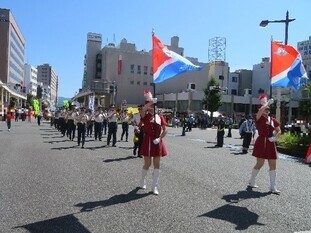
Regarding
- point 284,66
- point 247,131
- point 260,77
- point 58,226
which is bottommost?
point 58,226

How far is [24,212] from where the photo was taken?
6.25 metres

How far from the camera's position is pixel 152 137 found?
8.23 m

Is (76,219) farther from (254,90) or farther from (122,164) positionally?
(254,90)

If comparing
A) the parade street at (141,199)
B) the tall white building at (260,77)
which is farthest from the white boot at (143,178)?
the tall white building at (260,77)

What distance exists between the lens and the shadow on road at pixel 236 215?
603 cm

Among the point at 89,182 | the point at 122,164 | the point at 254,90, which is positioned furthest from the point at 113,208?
the point at 254,90

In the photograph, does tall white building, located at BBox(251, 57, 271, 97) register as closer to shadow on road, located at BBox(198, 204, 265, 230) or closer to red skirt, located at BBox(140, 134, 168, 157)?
red skirt, located at BBox(140, 134, 168, 157)

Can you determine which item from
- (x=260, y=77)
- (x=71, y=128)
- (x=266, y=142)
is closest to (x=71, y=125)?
(x=71, y=128)

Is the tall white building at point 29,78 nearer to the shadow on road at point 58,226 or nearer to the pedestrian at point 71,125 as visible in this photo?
the pedestrian at point 71,125

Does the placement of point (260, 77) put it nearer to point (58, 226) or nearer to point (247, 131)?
point (247, 131)

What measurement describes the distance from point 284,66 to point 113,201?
12845 millimetres

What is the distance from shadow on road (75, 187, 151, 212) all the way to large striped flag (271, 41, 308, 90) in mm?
A: 11383

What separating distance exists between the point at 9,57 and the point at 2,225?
11769cm

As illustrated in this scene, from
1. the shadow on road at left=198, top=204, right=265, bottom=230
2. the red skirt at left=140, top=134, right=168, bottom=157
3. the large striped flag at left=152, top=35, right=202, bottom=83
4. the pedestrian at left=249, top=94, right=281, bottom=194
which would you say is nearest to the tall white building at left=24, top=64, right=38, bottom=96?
the large striped flag at left=152, top=35, right=202, bottom=83
